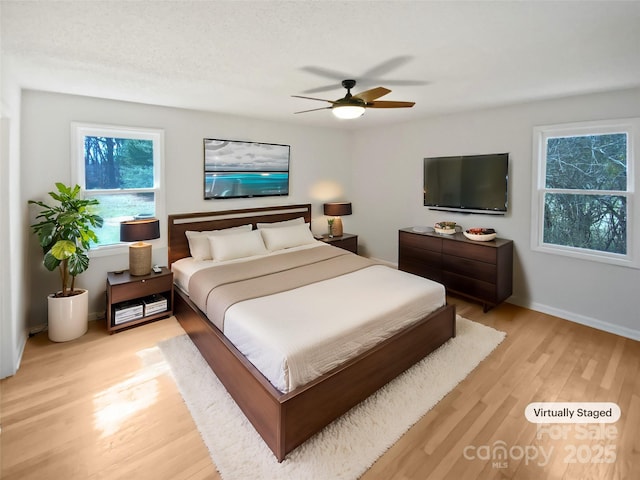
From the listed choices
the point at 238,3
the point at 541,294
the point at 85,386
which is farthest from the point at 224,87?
the point at 541,294

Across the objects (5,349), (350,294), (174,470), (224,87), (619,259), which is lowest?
(174,470)

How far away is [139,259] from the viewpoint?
11.4 ft

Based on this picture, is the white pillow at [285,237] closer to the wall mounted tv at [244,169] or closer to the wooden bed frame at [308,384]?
the wall mounted tv at [244,169]

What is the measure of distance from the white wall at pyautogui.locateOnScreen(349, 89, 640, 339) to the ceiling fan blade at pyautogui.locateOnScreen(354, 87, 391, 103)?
228 centimetres

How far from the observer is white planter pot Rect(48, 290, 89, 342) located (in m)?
3.04

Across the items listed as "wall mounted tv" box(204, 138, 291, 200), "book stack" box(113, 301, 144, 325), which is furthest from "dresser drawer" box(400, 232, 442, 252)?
"book stack" box(113, 301, 144, 325)

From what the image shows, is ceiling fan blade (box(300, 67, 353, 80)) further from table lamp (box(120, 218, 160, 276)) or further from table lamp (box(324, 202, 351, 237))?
table lamp (box(324, 202, 351, 237))

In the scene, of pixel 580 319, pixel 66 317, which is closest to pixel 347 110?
pixel 66 317

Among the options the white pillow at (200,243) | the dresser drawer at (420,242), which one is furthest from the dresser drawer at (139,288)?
the dresser drawer at (420,242)

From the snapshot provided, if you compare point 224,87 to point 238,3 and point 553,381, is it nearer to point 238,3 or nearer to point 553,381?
point 238,3

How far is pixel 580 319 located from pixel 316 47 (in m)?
3.88

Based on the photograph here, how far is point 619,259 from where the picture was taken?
128 inches

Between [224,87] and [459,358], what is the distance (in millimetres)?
3278

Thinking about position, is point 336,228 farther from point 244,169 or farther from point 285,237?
point 244,169
